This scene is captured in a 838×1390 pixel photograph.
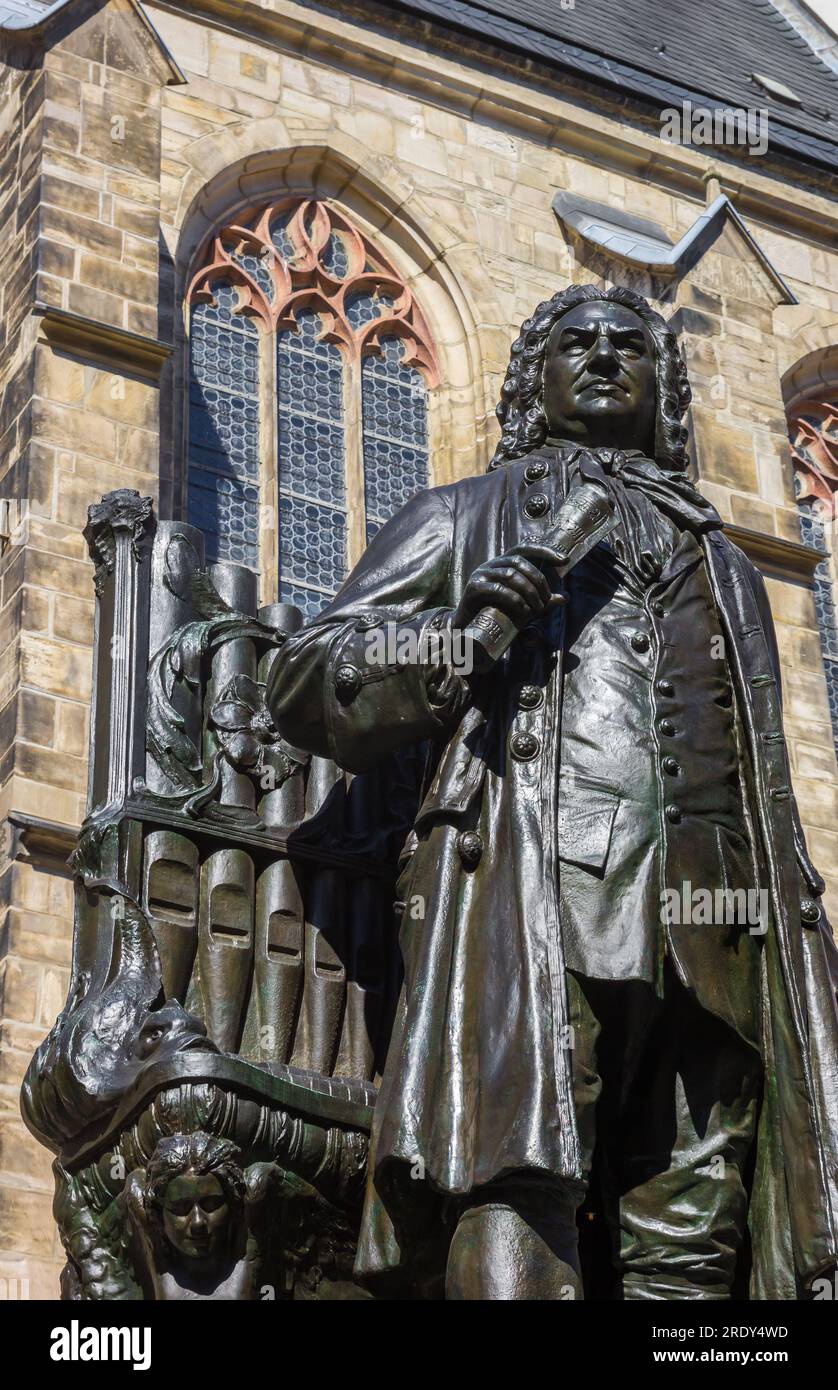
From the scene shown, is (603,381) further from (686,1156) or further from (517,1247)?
(517,1247)

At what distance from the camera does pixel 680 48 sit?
20.3 m

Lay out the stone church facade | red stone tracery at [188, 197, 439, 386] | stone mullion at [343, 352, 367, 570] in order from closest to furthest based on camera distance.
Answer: the stone church facade
stone mullion at [343, 352, 367, 570]
red stone tracery at [188, 197, 439, 386]

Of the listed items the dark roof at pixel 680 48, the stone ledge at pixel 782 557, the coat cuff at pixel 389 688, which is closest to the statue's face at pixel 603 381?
the coat cuff at pixel 389 688

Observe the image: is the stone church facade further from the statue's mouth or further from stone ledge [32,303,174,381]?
the statue's mouth

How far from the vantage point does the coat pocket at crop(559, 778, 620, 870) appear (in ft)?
17.2

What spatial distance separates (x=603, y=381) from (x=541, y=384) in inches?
6.6

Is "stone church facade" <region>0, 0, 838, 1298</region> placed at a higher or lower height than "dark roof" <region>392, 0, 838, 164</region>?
lower

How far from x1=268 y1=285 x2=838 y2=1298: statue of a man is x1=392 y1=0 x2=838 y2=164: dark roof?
12017 millimetres

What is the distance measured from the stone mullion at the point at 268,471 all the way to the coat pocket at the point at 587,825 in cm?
886

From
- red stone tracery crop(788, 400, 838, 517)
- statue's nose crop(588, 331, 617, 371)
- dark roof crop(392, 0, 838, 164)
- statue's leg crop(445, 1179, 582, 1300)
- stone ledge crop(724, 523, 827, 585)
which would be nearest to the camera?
statue's leg crop(445, 1179, 582, 1300)

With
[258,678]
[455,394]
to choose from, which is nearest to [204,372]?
[455,394]

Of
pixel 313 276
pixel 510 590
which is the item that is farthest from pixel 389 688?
pixel 313 276

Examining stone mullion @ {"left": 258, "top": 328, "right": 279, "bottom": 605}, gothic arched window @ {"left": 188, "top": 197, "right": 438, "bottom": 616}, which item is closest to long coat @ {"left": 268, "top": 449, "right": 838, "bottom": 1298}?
stone mullion @ {"left": 258, "top": 328, "right": 279, "bottom": 605}

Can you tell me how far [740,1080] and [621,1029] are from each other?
0.27 m
